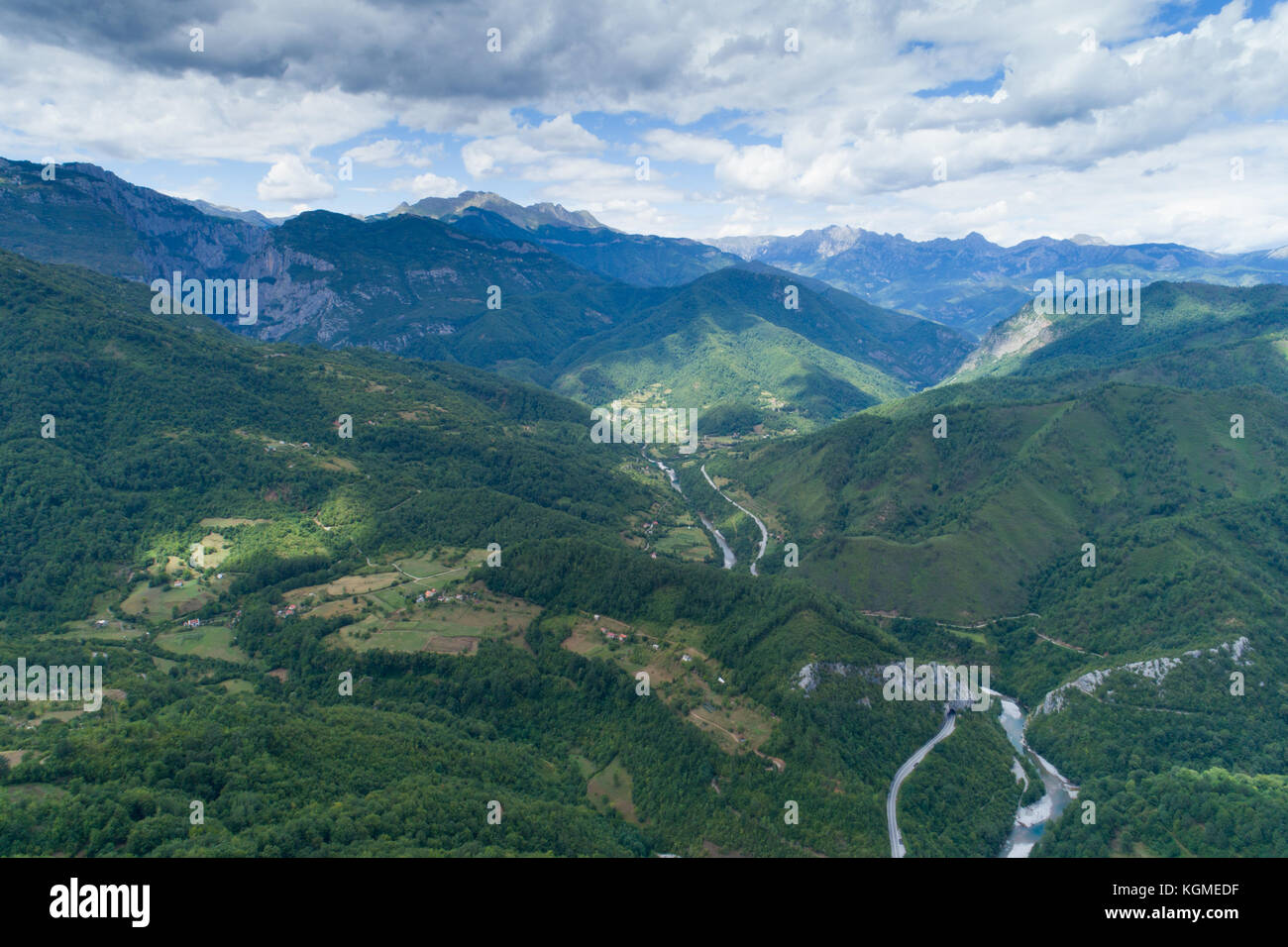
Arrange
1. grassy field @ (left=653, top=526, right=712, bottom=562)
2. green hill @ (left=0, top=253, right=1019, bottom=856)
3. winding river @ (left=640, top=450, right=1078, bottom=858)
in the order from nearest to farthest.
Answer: green hill @ (left=0, top=253, right=1019, bottom=856) → winding river @ (left=640, top=450, right=1078, bottom=858) → grassy field @ (left=653, top=526, right=712, bottom=562)

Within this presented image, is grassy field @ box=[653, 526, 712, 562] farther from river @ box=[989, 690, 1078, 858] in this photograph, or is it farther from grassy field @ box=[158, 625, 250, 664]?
grassy field @ box=[158, 625, 250, 664]

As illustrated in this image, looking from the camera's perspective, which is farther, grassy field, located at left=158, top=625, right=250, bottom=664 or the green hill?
grassy field, located at left=158, top=625, right=250, bottom=664

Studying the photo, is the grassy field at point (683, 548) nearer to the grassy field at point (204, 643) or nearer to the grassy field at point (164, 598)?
the grassy field at point (204, 643)

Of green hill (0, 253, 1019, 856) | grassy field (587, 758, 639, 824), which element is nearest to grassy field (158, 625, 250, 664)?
green hill (0, 253, 1019, 856)

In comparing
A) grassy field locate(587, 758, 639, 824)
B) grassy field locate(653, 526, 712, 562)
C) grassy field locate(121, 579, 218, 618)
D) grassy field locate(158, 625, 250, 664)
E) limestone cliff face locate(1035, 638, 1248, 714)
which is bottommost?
grassy field locate(587, 758, 639, 824)

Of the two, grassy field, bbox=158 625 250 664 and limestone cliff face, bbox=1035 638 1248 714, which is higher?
grassy field, bbox=158 625 250 664

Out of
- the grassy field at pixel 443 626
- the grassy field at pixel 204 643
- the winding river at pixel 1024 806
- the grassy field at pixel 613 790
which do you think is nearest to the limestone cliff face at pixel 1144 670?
the winding river at pixel 1024 806

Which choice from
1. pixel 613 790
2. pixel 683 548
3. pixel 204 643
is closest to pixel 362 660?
pixel 204 643

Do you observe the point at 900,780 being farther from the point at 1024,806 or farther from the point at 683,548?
the point at 683,548

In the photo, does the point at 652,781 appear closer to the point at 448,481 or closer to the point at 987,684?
Answer: the point at 987,684
